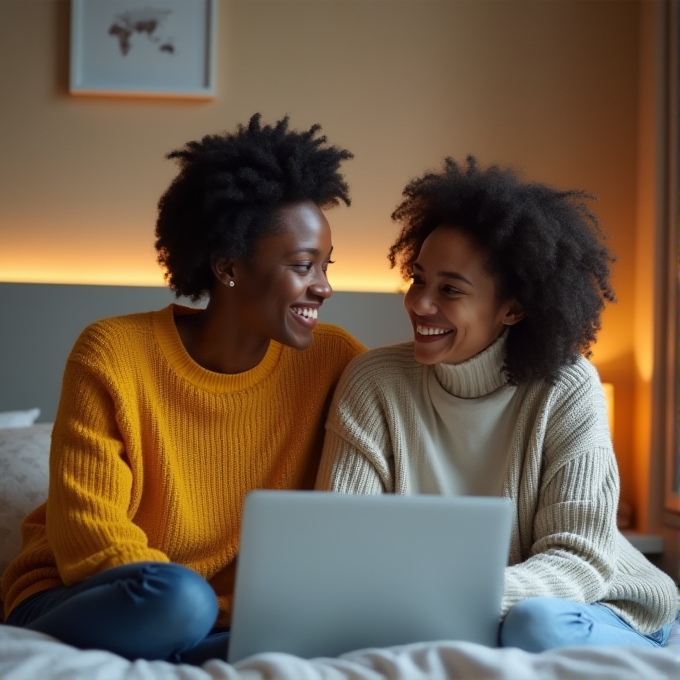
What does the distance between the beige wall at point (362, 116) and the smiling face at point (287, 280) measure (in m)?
1.34

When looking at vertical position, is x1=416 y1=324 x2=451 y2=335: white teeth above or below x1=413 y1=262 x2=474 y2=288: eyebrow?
below

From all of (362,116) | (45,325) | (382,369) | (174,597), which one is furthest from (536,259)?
(45,325)

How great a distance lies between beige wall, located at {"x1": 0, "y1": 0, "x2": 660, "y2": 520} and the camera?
297cm

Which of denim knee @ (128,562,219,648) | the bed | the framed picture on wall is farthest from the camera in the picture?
the framed picture on wall

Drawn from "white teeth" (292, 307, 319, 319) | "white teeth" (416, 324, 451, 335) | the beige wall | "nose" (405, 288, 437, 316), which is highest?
the beige wall

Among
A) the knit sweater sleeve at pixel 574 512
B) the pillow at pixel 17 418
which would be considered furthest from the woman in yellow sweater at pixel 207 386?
the pillow at pixel 17 418

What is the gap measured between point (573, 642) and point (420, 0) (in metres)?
2.39

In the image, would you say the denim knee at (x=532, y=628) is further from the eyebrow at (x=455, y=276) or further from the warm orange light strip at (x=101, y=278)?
the warm orange light strip at (x=101, y=278)

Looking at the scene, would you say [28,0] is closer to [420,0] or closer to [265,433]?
[420,0]

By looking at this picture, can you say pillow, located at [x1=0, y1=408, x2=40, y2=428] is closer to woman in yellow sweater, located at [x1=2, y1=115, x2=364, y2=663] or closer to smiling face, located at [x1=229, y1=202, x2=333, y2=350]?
woman in yellow sweater, located at [x1=2, y1=115, x2=364, y2=663]

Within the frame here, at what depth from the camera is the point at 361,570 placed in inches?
47.0

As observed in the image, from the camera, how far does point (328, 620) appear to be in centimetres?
123

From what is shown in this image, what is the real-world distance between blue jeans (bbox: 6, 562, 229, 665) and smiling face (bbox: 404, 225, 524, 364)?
0.63 meters

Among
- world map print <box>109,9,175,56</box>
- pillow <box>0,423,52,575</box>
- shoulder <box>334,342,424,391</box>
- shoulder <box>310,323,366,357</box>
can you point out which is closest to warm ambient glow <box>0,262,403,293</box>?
world map print <box>109,9,175,56</box>
